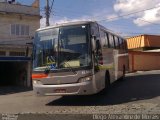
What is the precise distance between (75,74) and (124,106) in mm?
2294

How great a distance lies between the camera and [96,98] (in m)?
14.7

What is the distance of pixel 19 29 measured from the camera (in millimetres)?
31031

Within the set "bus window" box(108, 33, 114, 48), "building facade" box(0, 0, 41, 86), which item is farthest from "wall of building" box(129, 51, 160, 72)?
"bus window" box(108, 33, 114, 48)

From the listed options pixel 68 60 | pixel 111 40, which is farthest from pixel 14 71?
pixel 68 60

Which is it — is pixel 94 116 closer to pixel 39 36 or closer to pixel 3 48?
pixel 39 36

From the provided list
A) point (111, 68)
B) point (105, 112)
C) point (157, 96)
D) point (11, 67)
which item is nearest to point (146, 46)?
point (11, 67)

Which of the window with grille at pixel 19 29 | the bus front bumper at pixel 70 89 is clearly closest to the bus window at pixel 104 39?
the bus front bumper at pixel 70 89

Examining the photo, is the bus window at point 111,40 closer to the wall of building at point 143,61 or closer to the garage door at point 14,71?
the garage door at point 14,71

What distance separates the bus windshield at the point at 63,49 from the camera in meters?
12.9

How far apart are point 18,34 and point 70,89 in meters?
19.2

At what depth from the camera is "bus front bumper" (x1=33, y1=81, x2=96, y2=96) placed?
12758mm

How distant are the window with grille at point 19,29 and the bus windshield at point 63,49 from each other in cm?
1751

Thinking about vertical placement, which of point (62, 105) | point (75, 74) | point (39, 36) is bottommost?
point (62, 105)

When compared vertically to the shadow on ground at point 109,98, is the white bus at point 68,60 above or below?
above
